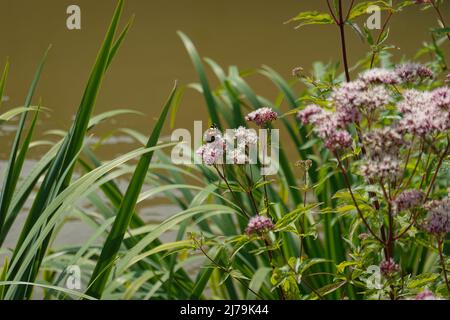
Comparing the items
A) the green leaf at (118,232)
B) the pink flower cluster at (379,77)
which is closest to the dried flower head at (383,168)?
the pink flower cluster at (379,77)

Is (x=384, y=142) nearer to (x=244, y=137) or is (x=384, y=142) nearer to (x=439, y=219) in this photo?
(x=439, y=219)

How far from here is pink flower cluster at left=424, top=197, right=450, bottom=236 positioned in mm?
732

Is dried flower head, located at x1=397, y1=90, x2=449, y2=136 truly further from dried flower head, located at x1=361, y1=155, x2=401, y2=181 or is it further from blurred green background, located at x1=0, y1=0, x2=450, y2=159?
blurred green background, located at x1=0, y1=0, x2=450, y2=159

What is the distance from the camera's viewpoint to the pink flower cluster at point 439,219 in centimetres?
73

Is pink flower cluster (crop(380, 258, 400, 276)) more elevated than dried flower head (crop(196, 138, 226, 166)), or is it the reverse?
dried flower head (crop(196, 138, 226, 166))

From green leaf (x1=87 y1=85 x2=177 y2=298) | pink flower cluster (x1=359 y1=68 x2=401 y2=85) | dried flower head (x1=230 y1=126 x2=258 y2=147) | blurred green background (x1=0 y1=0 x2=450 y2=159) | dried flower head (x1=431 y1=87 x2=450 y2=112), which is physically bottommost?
green leaf (x1=87 y1=85 x2=177 y2=298)

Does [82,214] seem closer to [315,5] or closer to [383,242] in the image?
[383,242]

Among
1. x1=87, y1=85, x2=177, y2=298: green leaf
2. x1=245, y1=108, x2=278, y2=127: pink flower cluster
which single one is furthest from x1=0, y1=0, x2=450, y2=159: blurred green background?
x1=245, y1=108, x2=278, y2=127: pink flower cluster

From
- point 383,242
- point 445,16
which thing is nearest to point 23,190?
point 383,242

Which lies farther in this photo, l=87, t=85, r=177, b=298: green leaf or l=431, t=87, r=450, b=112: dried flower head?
l=87, t=85, r=177, b=298: green leaf

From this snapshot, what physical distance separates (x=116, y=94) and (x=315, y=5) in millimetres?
1587

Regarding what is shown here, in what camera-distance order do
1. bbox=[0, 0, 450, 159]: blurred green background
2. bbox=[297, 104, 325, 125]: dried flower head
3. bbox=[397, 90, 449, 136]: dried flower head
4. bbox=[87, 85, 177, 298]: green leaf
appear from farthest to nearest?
bbox=[0, 0, 450, 159]: blurred green background
bbox=[87, 85, 177, 298]: green leaf
bbox=[297, 104, 325, 125]: dried flower head
bbox=[397, 90, 449, 136]: dried flower head

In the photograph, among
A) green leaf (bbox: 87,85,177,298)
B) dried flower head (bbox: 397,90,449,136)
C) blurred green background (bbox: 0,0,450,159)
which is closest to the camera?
dried flower head (bbox: 397,90,449,136)

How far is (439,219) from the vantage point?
2.41 feet
